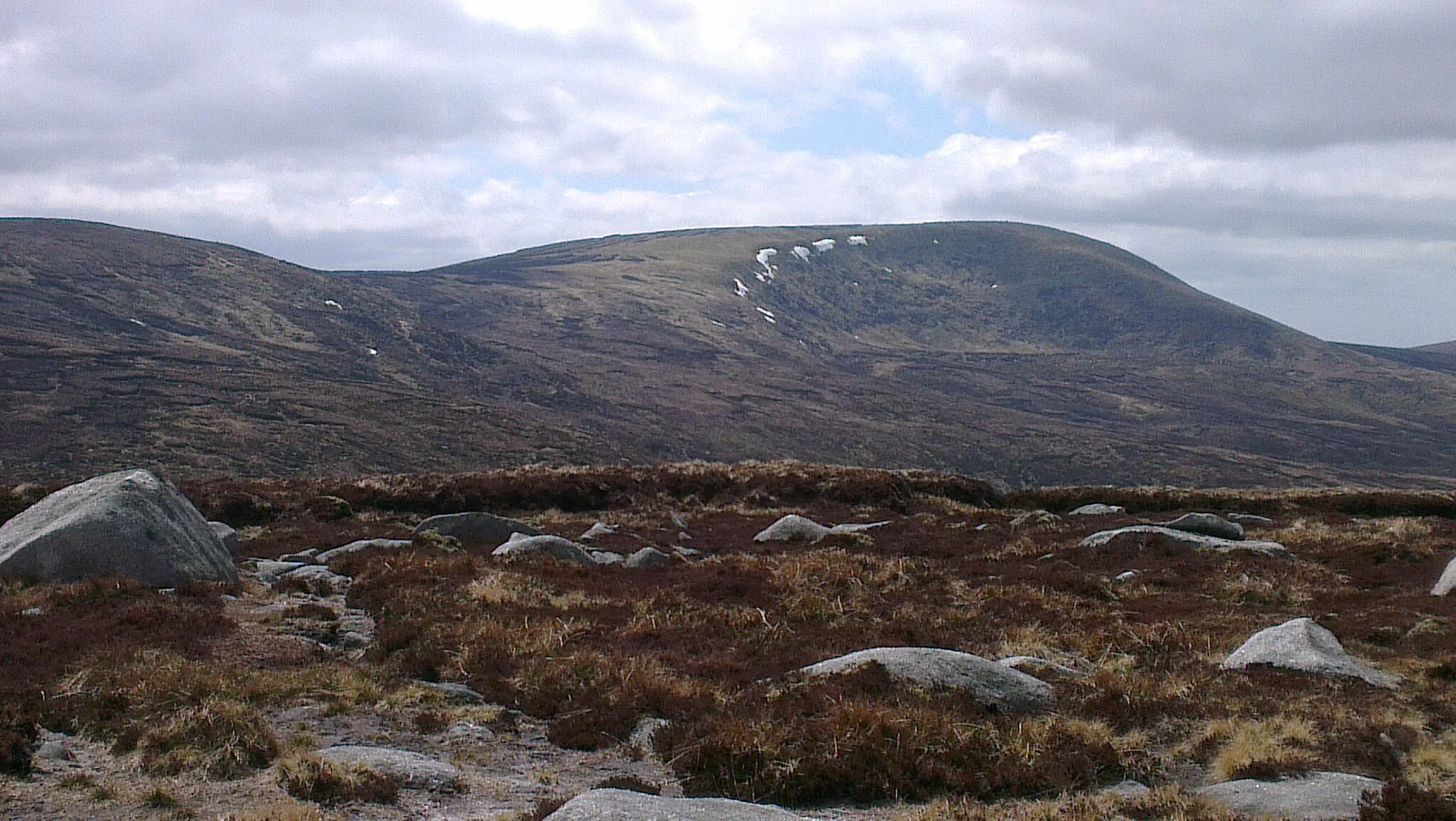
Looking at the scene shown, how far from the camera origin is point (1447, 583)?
70.2ft

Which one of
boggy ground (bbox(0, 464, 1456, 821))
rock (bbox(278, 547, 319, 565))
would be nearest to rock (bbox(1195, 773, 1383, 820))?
boggy ground (bbox(0, 464, 1456, 821))

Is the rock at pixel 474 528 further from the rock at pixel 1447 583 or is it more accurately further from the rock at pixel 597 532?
the rock at pixel 1447 583

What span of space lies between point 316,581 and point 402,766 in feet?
42.7

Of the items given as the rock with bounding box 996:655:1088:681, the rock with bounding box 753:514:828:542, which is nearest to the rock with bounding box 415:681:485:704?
the rock with bounding box 996:655:1088:681

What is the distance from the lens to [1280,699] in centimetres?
1303

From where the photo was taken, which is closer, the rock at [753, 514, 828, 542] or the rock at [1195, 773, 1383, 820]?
the rock at [1195, 773, 1383, 820]

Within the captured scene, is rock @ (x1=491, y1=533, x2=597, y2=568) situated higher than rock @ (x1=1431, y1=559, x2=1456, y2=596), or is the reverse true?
rock @ (x1=1431, y1=559, x2=1456, y2=596)

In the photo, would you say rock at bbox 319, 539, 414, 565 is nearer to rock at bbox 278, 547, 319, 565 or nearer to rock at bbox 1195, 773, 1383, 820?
rock at bbox 278, 547, 319, 565

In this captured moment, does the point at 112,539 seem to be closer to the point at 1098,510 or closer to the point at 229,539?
the point at 229,539

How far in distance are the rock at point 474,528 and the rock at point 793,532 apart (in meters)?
7.27

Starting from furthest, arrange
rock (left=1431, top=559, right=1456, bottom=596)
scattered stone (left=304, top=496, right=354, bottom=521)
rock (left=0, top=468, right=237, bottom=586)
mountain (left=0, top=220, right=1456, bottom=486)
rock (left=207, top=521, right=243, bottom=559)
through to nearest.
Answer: mountain (left=0, top=220, right=1456, bottom=486) < scattered stone (left=304, top=496, right=354, bottom=521) < rock (left=207, top=521, right=243, bottom=559) < rock (left=1431, top=559, right=1456, bottom=596) < rock (left=0, top=468, right=237, bottom=586)

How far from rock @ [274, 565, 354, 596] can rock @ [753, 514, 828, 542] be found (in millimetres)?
A: 13292

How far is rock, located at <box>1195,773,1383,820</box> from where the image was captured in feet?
29.4

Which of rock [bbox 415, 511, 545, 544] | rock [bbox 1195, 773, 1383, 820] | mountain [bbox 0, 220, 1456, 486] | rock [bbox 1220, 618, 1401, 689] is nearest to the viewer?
rock [bbox 1195, 773, 1383, 820]
